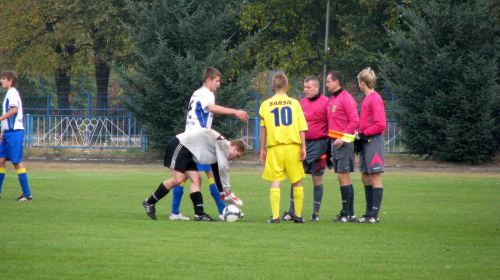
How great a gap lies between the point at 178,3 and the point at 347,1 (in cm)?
1586

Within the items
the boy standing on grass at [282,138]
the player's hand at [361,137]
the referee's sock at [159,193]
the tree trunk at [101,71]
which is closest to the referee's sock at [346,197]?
the player's hand at [361,137]

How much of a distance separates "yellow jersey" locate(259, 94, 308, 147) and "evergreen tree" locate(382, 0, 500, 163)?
1787cm

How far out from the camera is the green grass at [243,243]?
6102 millimetres

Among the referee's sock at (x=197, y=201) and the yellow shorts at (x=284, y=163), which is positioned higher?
the yellow shorts at (x=284, y=163)

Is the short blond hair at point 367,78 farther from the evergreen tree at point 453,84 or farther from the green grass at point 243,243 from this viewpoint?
the evergreen tree at point 453,84

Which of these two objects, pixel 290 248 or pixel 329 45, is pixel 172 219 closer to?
pixel 290 248

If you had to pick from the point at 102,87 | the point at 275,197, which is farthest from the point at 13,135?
the point at 102,87

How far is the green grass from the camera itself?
6102mm

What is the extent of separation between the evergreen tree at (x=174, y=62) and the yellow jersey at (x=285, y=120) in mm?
17791

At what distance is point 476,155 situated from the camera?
2634 centimetres

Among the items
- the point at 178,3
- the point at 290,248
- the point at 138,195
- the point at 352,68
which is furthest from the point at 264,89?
the point at 290,248

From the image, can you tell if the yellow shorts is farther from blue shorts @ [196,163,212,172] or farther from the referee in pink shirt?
blue shorts @ [196,163,212,172]

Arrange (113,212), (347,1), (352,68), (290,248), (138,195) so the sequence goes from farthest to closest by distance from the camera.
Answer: (347,1) < (352,68) < (138,195) < (113,212) < (290,248)

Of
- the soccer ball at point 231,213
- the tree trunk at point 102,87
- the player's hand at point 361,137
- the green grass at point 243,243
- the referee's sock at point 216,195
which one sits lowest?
the green grass at point 243,243
